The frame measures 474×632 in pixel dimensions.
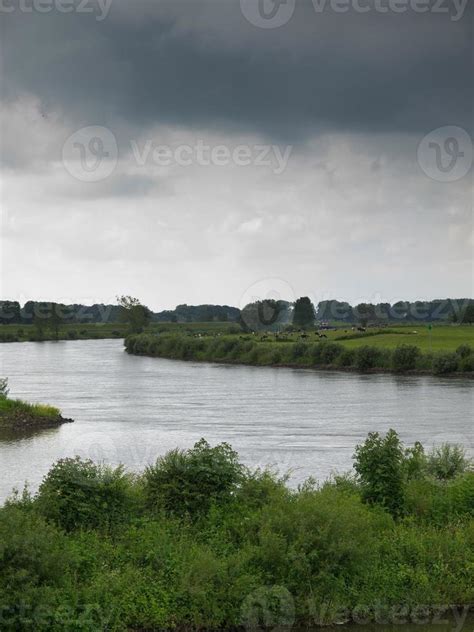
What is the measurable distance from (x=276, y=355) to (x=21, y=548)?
8305 centimetres

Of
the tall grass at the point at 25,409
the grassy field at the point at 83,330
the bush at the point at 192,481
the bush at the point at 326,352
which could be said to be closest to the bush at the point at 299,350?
the bush at the point at 326,352

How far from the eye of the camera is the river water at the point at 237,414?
33.6 meters

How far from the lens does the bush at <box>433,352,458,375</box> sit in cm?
7762

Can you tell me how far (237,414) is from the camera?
49719 millimetres

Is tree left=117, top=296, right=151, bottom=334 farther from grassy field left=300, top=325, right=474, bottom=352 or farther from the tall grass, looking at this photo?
the tall grass

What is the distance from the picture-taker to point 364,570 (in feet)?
53.4

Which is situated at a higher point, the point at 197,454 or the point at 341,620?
the point at 197,454

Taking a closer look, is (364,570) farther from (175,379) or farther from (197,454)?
(175,379)

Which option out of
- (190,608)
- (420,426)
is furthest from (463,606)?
(420,426)

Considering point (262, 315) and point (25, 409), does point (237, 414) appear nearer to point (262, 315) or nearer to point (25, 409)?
point (25, 409)

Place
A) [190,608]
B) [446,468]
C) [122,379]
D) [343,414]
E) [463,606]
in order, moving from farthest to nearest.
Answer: [122,379], [343,414], [446,468], [463,606], [190,608]

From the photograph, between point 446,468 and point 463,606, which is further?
point 446,468

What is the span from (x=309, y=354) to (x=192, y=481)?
248 feet

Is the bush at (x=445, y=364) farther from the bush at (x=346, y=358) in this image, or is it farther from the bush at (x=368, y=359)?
the bush at (x=346, y=358)
